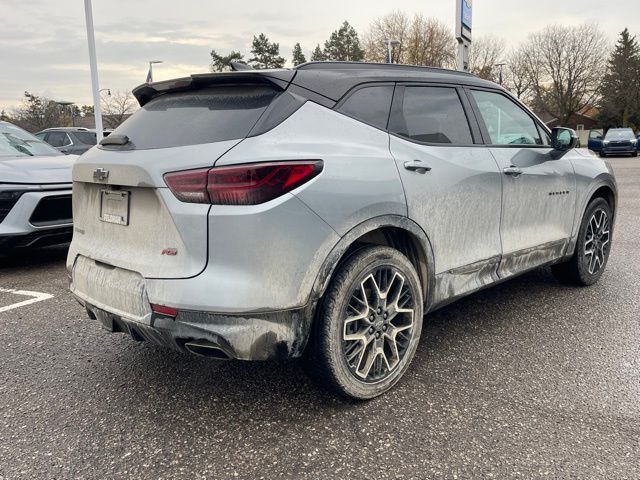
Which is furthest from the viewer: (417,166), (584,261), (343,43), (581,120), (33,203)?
(581,120)

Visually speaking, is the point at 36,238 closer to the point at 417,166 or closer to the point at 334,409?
the point at 334,409

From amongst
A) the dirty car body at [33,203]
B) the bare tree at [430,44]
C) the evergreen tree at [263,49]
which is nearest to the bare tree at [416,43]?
the bare tree at [430,44]

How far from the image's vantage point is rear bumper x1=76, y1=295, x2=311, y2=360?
2.25 metres

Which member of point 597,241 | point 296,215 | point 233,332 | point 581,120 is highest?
point 581,120

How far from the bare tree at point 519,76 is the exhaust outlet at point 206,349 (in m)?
59.3

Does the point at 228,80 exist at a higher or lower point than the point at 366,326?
higher

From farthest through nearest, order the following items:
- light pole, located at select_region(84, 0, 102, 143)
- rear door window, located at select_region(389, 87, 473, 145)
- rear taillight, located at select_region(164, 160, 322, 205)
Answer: light pole, located at select_region(84, 0, 102, 143), rear door window, located at select_region(389, 87, 473, 145), rear taillight, located at select_region(164, 160, 322, 205)

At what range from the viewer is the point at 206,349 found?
92.3 inches

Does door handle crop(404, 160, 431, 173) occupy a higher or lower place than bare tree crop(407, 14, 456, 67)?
lower

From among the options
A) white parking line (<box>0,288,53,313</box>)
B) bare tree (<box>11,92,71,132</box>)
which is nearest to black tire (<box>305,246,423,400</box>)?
white parking line (<box>0,288,53,313</box>)

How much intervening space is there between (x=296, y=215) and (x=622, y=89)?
6248cm

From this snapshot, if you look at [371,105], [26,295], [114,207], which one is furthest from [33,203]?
[371,105]

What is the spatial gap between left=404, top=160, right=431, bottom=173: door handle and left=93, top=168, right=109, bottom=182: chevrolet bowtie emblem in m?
1.49

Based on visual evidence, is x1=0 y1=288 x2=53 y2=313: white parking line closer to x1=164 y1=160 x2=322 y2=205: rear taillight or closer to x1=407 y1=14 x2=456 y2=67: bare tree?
x1=164 y1=160 x2=322 y2=205: rear taillight
